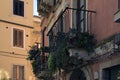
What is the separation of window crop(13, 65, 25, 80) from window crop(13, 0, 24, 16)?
436 cm

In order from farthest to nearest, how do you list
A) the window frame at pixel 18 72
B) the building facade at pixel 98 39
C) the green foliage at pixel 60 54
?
the window frame at pixel 18 72 → the green foliage at pixel 60 54 → the building facade at pixel 98 39

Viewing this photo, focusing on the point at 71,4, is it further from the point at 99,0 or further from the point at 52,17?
the point at 52,17

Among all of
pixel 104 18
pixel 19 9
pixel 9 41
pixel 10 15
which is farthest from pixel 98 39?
pixel 19 9

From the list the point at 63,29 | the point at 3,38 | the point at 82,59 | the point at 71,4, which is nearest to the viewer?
the point at 82,59

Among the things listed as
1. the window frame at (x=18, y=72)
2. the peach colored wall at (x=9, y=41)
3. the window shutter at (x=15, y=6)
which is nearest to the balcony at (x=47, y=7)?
the peach colored wall at (x=9, y=41)

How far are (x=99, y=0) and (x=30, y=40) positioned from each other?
24.2 metres

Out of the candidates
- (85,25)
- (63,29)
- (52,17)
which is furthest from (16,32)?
(85,25)

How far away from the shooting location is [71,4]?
16.3 metres

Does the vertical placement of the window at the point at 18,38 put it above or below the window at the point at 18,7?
below

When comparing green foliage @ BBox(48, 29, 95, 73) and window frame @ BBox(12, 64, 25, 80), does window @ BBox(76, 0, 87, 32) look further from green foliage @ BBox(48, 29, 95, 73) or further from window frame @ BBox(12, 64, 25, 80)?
window frame @ BBox(12, 64, 25, 80)

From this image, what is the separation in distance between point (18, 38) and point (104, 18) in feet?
77.7

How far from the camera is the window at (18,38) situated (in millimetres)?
35375

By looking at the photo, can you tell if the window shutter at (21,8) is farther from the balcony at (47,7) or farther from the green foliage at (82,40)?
the green foliage at (82,40)

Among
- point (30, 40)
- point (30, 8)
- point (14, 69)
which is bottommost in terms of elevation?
point (14, 69)
